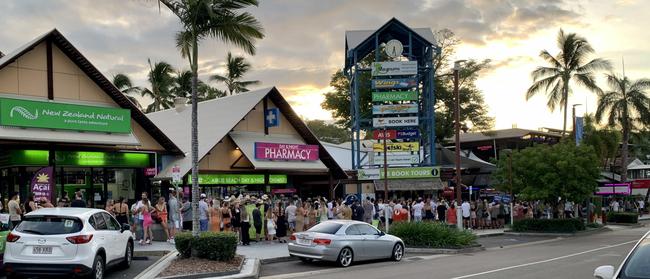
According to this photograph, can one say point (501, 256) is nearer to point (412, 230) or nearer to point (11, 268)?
point (412, 230)

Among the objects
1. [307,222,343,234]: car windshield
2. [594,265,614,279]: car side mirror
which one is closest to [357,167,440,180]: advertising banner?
[307,222,343,234]: car windshield

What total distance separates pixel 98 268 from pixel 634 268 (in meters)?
10.3

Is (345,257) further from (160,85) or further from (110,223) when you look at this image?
(160,85)

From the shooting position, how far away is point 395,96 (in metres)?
44.2

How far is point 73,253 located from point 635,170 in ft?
271

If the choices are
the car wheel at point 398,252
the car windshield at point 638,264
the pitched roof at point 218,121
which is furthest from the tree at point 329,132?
the car windshield at point 638,264

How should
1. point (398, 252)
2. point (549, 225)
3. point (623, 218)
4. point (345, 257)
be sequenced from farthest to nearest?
point (623, 218) < point (549, 225) < point (398, 252) < point (345, 257)

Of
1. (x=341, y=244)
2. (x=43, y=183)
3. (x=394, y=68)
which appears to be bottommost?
(x=341, y=244)

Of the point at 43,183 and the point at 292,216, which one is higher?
the point at 43,183

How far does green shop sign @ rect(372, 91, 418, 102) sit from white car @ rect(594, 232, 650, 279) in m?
36.7

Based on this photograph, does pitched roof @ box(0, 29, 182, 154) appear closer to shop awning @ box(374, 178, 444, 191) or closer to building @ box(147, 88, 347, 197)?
building @ box(147, 88, 347, 197)

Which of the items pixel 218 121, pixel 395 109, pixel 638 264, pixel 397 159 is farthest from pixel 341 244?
pixel 395 109

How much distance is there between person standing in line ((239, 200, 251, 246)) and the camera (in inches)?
869

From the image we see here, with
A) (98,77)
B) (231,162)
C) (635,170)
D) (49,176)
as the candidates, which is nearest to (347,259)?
(49,176)
